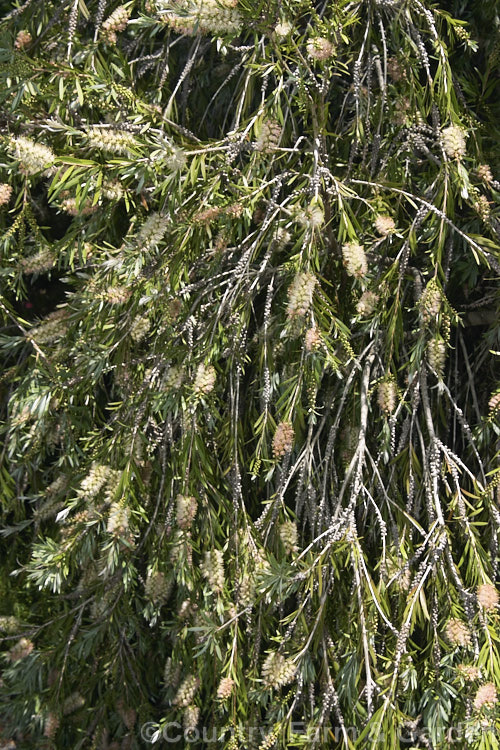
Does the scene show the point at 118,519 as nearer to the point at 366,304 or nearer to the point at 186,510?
the point at 186,510

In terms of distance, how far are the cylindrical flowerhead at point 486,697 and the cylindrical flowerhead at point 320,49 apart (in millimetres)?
1328

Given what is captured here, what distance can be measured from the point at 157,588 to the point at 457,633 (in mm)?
736

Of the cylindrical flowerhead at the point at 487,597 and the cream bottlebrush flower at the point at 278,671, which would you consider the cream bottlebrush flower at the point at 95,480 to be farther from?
the cylindrical flowerhead at the point at 487,597

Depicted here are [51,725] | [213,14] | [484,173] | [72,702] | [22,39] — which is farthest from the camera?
[72,702]

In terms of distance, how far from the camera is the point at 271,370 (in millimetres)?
1996

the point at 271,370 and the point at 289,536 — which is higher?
the point at 271,370

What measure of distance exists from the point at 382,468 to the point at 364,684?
0.55 meters

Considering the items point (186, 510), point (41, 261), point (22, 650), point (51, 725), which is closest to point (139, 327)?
point (41, 261)

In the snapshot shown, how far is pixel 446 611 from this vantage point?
6.19ft

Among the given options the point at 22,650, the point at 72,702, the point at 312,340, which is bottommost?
the point at 72,702

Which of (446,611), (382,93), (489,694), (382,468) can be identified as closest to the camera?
(489,694)

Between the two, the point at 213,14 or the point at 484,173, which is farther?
→ the point at 484,173

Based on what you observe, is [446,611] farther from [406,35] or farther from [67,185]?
[406,35]

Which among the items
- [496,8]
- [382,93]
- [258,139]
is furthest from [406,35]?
[258,139]
